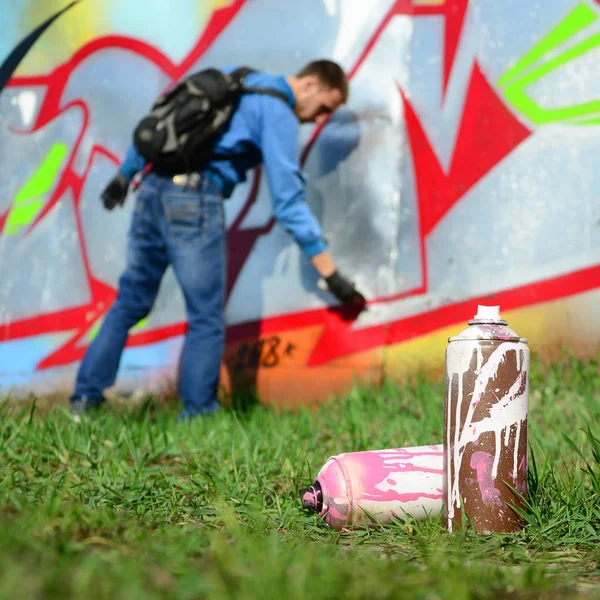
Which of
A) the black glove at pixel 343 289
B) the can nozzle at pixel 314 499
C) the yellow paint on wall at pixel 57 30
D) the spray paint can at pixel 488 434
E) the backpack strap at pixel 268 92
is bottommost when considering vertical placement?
the can nozzle at pixel 314 499

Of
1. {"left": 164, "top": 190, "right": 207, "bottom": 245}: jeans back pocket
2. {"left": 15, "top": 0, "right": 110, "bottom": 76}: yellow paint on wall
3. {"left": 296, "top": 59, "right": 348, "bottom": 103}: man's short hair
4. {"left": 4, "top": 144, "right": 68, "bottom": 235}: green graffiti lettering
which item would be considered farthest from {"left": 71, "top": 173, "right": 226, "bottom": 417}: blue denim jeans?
{"left": 15, "top": 0, "right": 110, "bottom": 76}: yellow paint on wall

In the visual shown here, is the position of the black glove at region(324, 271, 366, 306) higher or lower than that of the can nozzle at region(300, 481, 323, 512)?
higher

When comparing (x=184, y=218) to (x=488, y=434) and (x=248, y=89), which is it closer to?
(x=248, y=89)

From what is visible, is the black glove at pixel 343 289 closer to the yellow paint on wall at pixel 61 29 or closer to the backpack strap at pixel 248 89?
the backpack strap at pixel 248 89

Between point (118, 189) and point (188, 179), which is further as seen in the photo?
point (118, 189)

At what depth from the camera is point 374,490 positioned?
2035 millimetres

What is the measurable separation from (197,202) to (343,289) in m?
0.85

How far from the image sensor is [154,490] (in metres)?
2.21

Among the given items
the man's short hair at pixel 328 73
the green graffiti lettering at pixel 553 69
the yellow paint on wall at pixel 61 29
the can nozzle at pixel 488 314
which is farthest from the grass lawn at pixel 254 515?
the yellow paint on wall at pixel 61 29

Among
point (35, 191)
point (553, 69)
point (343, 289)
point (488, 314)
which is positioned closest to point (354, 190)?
point (343, 289)

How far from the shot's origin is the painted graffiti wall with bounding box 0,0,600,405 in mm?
3902

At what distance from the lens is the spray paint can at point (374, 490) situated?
2.02 metres

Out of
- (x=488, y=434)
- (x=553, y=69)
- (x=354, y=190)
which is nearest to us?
(x=488, y=434)

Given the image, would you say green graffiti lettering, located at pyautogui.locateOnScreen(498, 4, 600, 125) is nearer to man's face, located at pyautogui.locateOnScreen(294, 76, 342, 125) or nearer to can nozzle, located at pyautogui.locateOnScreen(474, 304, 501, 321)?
man's face, located at pyautogui.locateOnScreen(294, 76, 342, 125)
